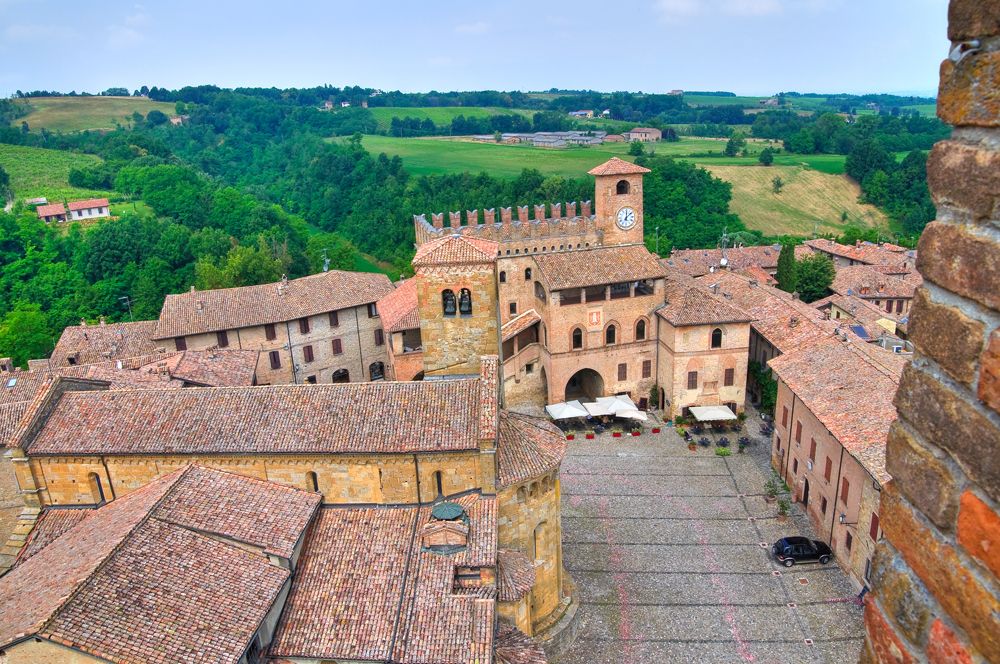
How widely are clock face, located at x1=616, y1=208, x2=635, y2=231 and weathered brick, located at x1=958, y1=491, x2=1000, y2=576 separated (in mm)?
46507

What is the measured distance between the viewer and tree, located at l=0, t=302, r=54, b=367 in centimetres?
5228

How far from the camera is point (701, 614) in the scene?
81.6ft

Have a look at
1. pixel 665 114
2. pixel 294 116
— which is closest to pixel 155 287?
pixel 294 116

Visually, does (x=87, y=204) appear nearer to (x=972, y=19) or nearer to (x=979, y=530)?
(x=972, y=19)

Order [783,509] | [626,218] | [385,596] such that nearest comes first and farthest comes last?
[385,596]
[783,509]
[626,218]

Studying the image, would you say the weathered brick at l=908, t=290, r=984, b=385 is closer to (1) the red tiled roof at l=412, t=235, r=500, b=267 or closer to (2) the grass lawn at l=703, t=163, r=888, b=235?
(1) the red tiled roof at l=412, t=235, r=500, b=267

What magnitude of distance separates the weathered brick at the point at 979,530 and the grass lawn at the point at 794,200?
101 metres

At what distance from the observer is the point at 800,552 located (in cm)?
2738

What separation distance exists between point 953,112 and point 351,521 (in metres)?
20.6

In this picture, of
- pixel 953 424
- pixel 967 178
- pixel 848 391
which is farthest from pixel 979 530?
pixel 848 391

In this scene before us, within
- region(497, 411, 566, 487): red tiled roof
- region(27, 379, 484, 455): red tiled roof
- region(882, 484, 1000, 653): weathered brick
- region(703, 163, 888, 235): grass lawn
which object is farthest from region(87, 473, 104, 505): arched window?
region(703, 163, 888, 235): grass lawn

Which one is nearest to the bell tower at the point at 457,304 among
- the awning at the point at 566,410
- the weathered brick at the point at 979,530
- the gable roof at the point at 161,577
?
the gable roof at the point at 161,577

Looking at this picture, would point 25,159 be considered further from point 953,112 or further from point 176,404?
point 953,112

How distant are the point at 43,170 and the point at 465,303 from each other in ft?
307
